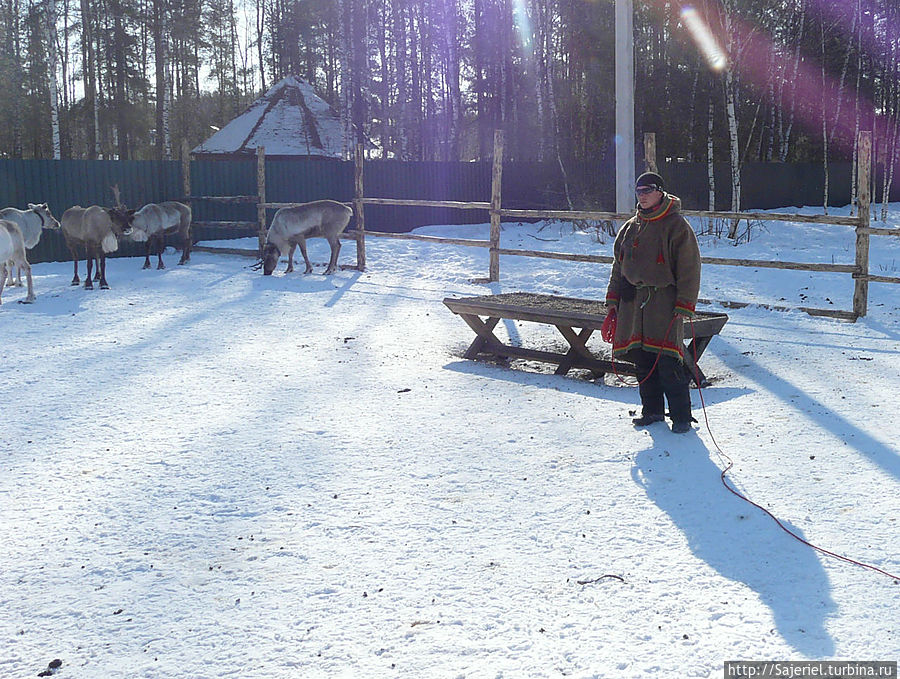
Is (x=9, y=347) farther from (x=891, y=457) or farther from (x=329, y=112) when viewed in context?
(x=329, y=112)

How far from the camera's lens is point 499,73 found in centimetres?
3012

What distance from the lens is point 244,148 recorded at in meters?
23.4

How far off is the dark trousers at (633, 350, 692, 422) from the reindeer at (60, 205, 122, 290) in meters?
9.31

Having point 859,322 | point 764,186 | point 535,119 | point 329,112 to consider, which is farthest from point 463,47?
point 859,322

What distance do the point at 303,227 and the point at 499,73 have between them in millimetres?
18095

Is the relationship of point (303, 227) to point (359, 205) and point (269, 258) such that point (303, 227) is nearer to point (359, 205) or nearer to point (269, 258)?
point (269, 258)

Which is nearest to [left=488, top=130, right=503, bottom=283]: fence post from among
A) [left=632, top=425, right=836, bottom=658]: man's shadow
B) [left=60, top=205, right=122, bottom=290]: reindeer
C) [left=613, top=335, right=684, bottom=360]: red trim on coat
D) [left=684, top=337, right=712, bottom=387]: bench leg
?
[left=60, top=205, right=122, bottom=290]: reindeer

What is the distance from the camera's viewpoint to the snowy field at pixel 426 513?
310 centimetres

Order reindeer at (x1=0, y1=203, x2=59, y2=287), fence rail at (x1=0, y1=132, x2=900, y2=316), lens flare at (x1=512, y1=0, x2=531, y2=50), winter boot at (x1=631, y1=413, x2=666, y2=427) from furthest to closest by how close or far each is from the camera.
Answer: lens flare at (x1=512, y1=0, x2=531, y2=50), fence rail at (x1=0, y1=132, x2=900, y2=316), reindeer at (x1=0, y1=203, x2=59, y2=287), winter boot at (x1=631, y1=413, x2=666, y2=427)

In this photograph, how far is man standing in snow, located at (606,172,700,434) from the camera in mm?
5324

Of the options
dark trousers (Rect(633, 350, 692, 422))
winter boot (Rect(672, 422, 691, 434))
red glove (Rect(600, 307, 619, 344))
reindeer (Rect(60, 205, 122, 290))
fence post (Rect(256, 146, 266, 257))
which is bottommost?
winter boot (Rect(672, 422, 691, 434))

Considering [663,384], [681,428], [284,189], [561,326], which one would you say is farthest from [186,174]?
[681,428]

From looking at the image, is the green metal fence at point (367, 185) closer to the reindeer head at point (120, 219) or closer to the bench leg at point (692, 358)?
the reindeer head at point (120, 219)

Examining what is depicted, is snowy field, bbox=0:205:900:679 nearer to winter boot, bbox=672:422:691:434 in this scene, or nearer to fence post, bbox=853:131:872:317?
winter boot, bbox=672:422:691:434
